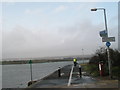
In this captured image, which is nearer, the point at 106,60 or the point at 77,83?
the point at 77,83

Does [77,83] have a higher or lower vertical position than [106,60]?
lower

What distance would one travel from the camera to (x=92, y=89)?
17703 millimetres

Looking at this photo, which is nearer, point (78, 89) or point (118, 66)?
point (78, 89)

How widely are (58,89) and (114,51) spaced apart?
1166cm

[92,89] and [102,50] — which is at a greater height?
[102,50]

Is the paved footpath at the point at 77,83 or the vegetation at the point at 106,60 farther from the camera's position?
the vegetation at the point at 106,60

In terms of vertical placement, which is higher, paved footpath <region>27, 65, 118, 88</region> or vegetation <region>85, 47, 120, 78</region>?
vegetation <region>85, 47, 120, 78</region>

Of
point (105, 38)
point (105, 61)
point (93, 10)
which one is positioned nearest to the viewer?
point (105, 38)

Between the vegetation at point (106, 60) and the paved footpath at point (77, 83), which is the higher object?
the vegetation at point (106, 60)

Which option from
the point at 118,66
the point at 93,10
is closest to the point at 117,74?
the point at 118,66

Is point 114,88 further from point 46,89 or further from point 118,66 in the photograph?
point 118,66

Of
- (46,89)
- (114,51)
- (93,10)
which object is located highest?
(93,10)

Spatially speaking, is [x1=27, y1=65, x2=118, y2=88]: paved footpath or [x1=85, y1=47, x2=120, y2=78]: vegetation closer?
[x1=27, y1=65, x2=118, y2=88]: paved footpath

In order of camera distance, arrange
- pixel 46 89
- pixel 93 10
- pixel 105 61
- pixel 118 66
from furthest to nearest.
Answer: pixel 105 61, pixel 118 66, pixel 93 10, pixel 46 89
